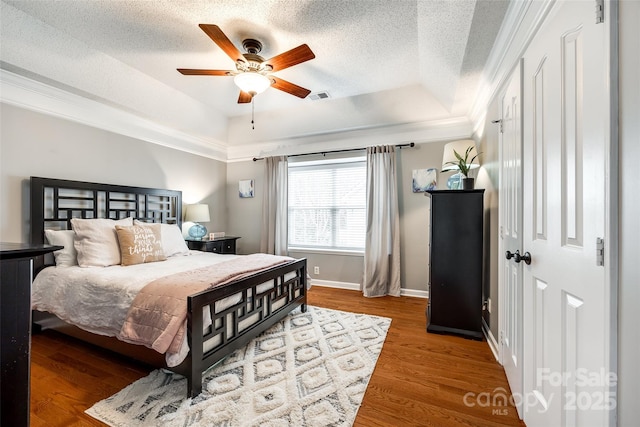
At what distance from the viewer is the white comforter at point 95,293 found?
187cm

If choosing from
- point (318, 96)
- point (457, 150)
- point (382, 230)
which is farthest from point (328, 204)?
point (457, 150)

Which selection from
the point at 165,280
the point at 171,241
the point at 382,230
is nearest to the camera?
the point at 165,280

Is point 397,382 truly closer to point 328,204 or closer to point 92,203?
point 328,204

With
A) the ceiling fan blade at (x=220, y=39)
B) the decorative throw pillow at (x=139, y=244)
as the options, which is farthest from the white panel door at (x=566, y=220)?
the decorative throw pillow at (x=139, y=244)

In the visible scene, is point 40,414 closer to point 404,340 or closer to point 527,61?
point 404,340

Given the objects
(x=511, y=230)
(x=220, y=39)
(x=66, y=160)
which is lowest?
(x=511, y=230)

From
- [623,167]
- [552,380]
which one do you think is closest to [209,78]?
[623,167]

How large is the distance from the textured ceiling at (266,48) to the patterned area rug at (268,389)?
2576mm

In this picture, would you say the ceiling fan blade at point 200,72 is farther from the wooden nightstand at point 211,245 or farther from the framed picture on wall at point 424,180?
the framed picture on wall at point 424,180

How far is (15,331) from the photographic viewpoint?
0.79 metres

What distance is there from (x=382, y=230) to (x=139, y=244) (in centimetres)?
299

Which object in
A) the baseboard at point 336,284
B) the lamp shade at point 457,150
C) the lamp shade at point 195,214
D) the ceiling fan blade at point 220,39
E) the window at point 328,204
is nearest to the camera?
the ceiling fan blade at point 220,39

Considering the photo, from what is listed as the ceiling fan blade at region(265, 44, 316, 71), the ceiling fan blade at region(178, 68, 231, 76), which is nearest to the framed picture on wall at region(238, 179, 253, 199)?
the ceiling fan blade at region(178, 68, 231, 76)

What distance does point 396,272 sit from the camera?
377 centimetres
